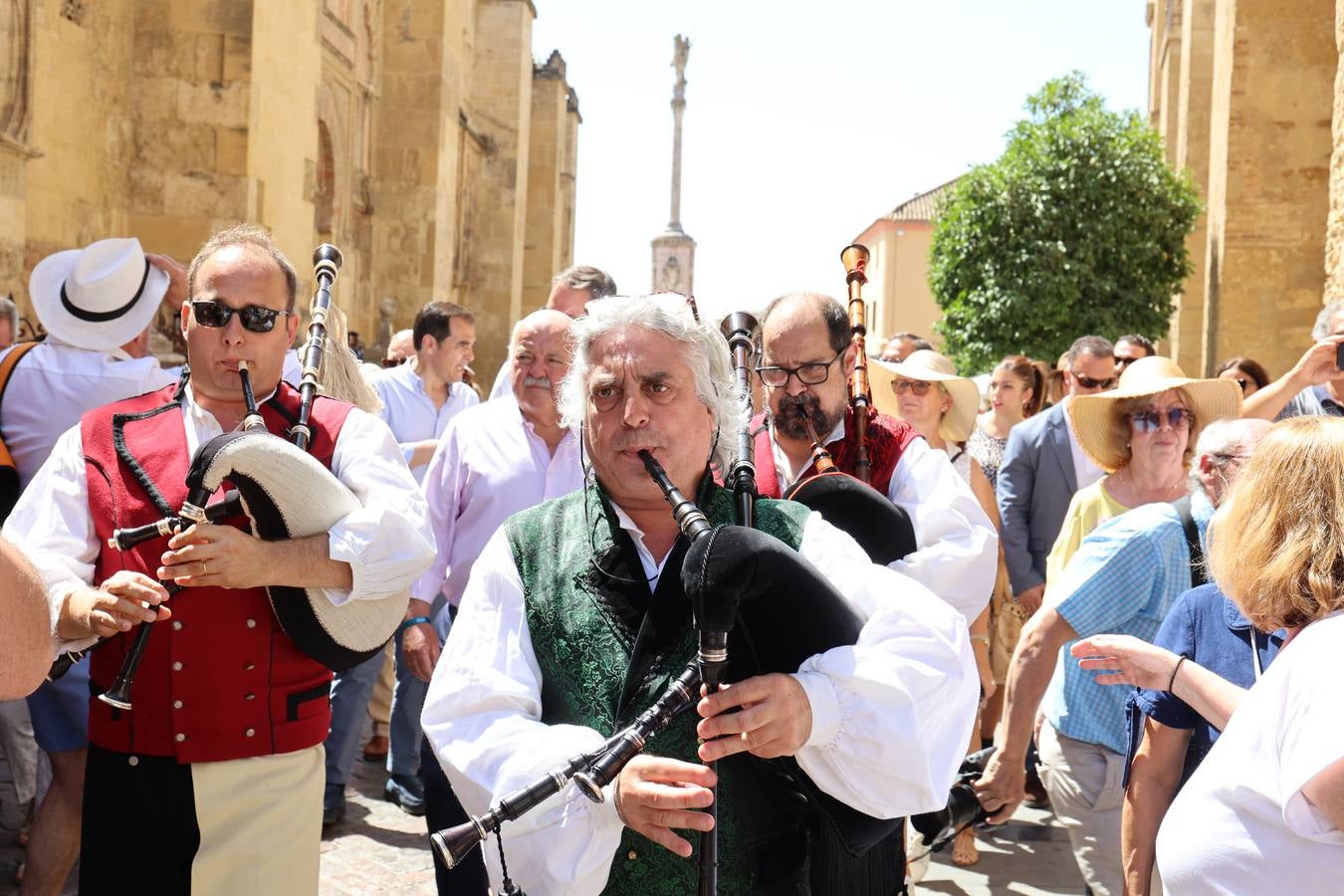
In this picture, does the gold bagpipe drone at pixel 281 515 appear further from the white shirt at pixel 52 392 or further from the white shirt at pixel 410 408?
the white shirt at pixel 410 408

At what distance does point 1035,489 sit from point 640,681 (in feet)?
16.0

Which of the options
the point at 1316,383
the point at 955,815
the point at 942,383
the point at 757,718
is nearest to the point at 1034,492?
the point at 942,383

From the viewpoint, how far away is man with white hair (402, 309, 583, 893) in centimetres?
465

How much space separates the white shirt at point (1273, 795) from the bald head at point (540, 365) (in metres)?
2.91

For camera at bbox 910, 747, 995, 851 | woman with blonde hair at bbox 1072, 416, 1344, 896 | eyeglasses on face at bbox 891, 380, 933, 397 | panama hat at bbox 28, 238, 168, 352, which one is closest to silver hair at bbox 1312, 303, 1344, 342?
eyeglasses on face at bbox 891, 380, 933, 397

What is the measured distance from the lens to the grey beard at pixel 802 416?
11.9 feet

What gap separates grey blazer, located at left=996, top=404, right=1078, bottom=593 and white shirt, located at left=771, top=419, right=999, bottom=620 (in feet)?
10.1

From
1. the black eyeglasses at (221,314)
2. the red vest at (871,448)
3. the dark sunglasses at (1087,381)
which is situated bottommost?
the red vest at (871,448)

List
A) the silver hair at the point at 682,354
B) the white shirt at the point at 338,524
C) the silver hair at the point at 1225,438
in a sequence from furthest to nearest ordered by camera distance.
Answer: the silver hair at the point at 1225,438
the white shirt at the point at 338,524
the silver hair at the point at 682,354

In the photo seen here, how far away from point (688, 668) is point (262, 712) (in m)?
1.46

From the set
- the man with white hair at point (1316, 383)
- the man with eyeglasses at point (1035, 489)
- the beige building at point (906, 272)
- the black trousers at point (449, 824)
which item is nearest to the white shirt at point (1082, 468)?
the man with eyeglasses at point (1035, 489)

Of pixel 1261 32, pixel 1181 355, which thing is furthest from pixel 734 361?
pixel 1181 355

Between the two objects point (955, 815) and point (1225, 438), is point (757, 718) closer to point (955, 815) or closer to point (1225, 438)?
point (955, 815)

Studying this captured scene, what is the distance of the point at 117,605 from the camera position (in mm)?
2781
